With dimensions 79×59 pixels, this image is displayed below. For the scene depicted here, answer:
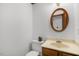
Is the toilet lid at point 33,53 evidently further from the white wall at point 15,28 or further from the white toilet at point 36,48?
the white wall at point 15,28

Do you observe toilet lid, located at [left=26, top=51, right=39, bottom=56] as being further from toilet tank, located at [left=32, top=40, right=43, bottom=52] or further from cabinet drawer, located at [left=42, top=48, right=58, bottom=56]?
cabinet drawer, located at [left=42, top=48, right=58, bottom=56]

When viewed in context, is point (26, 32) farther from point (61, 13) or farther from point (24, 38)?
point (61, 13)

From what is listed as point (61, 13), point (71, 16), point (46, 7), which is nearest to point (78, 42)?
point (71, 16)

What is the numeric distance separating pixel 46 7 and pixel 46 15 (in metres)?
0.18

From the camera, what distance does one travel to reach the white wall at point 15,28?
4.89 ft

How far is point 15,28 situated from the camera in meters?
1.70

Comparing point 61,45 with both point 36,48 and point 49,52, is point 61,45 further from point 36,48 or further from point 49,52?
point 36,48

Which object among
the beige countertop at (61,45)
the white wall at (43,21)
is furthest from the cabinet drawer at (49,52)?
the white wall at (43,21)

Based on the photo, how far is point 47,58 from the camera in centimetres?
56

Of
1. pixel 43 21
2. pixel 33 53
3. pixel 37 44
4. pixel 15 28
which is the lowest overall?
pixel 33 53

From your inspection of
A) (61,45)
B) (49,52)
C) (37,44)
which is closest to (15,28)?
(37,44)

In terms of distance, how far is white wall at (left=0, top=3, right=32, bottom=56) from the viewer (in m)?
1.49

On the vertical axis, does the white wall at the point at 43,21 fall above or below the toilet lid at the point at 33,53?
above

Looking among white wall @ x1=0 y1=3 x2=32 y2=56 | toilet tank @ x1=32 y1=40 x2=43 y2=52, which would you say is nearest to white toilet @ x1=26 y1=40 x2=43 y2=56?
toilet tank @ x1=32 y1=40 x2=43 y2=52
